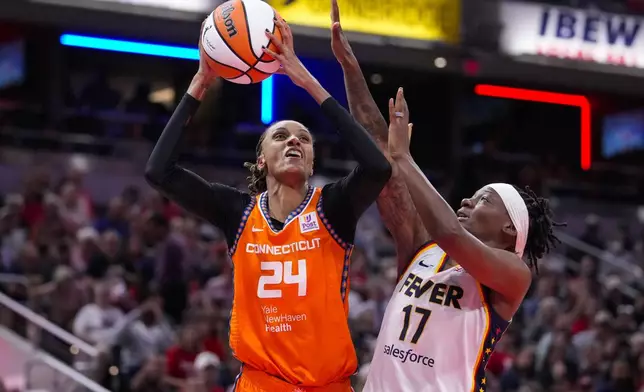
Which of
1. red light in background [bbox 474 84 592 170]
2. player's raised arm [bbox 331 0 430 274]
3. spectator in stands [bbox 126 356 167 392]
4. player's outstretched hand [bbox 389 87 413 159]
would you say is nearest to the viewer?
player's outstretched hand [bbox 389 87 413 159]

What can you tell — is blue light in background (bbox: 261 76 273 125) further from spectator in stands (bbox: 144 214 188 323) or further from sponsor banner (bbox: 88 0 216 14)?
spectator in stands (bbox: 144 214 188 323)

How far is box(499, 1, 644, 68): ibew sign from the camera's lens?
1627 cm

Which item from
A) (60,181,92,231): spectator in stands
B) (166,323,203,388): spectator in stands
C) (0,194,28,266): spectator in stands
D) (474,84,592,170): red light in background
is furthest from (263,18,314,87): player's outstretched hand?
(474,84,592,170): red light in background

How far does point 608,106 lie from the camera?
22.4 m

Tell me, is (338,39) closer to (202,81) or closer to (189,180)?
(202,81)

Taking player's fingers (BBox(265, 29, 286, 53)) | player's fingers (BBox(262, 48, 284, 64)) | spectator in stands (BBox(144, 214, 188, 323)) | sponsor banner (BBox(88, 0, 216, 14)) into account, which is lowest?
spectator in stands (BBox(144, 214, 188, 323))

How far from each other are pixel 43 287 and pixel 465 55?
7538 millimetres

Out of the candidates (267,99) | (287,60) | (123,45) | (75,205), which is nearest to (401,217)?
(287,60)

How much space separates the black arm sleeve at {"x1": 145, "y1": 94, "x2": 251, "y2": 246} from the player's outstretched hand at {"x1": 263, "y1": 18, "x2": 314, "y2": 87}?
457mm

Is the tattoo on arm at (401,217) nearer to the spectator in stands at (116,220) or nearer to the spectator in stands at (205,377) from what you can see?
the spectator in stands at (205,377)

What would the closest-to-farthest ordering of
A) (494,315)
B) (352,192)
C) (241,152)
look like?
(352,192) → (494,315) → (241,152)

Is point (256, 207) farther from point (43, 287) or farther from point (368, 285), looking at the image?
point (368, 285)

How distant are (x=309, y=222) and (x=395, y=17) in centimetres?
1039

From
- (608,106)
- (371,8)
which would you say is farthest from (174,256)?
(608,106)
